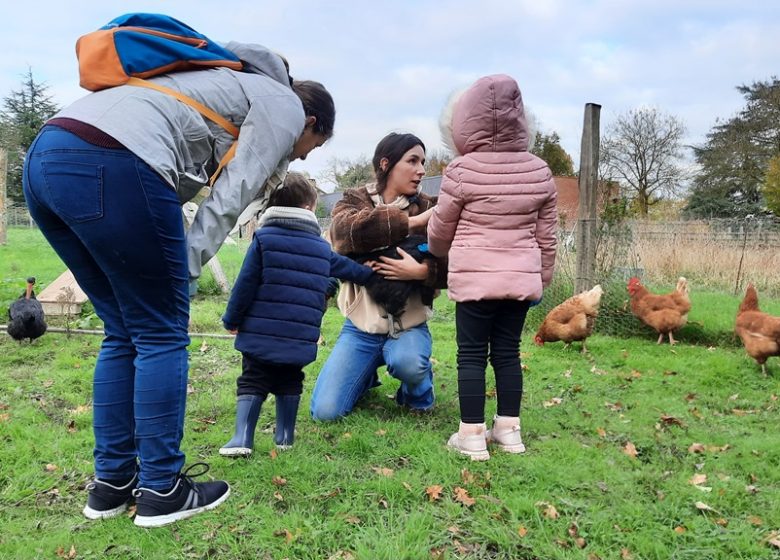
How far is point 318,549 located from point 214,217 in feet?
4.08

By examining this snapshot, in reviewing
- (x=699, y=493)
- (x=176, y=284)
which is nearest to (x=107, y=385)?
(x=176, y=284)

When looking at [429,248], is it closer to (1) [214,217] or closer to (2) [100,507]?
(1) [214,217]

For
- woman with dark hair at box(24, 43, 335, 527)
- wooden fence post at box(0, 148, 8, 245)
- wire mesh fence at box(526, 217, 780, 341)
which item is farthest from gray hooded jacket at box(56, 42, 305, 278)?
wooden fence post at box(0, 148, 8, 245)

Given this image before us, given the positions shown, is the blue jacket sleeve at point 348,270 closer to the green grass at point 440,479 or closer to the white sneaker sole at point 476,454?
the green grass at point 440,479

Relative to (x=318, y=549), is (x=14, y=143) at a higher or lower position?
higher

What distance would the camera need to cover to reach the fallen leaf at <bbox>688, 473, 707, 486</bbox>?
2.54 m

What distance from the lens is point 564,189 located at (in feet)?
108

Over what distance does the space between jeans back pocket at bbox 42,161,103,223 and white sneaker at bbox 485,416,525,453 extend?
6.97 ft

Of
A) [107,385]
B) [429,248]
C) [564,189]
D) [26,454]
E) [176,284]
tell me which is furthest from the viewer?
[564,189]

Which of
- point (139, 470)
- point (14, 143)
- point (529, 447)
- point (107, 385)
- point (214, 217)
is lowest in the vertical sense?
point (529, 447)

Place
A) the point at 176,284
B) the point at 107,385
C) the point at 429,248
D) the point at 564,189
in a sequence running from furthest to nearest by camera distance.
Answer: the point at 564,189 → the point at 429,248 → the point at 107,385 → the point at 176,284

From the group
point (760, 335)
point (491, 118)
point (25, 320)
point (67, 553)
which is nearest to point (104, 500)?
point (67, 553)

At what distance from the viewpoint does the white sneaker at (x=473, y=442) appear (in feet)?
9.16

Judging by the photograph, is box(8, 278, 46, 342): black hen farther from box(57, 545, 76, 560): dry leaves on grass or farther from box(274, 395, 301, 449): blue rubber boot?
box(57, 545, 76, 560): dry leaves on grass
